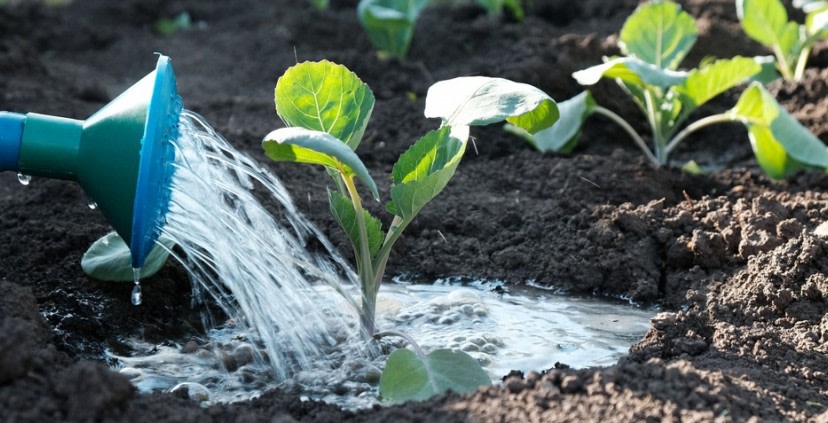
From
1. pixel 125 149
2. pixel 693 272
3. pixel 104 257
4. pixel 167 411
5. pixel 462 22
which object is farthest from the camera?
pixel 462 22

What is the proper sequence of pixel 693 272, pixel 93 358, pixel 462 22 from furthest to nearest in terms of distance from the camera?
1. pixel 462 22
2. pixel 693 272
3. pixel 93 358

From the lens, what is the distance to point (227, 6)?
7465 mm

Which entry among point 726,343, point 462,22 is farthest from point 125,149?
point 462,22

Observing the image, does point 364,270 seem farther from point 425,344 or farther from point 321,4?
point 321,4

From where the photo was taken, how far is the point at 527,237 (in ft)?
11.0

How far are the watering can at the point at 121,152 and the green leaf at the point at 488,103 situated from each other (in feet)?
2.05

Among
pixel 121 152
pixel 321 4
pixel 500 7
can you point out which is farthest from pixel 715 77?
pixel 321 4

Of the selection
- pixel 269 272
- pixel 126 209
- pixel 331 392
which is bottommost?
pixel 331 392

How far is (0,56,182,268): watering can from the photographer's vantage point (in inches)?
92.7

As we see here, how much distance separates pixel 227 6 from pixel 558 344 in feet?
17.3

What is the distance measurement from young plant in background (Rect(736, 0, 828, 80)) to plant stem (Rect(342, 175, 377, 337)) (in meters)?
2.52

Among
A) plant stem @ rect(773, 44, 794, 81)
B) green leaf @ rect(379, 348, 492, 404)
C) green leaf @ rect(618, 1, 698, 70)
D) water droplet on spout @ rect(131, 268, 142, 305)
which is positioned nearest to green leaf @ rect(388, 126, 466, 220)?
green leaf @ rect(379, 348, 492, 404)

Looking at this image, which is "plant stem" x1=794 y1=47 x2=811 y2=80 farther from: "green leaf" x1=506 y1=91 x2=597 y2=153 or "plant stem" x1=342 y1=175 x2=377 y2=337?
"plant stem" x1=342 y1=175 x2=377 y2=337

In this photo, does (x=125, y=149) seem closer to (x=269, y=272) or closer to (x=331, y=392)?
(x=269, y=272)
